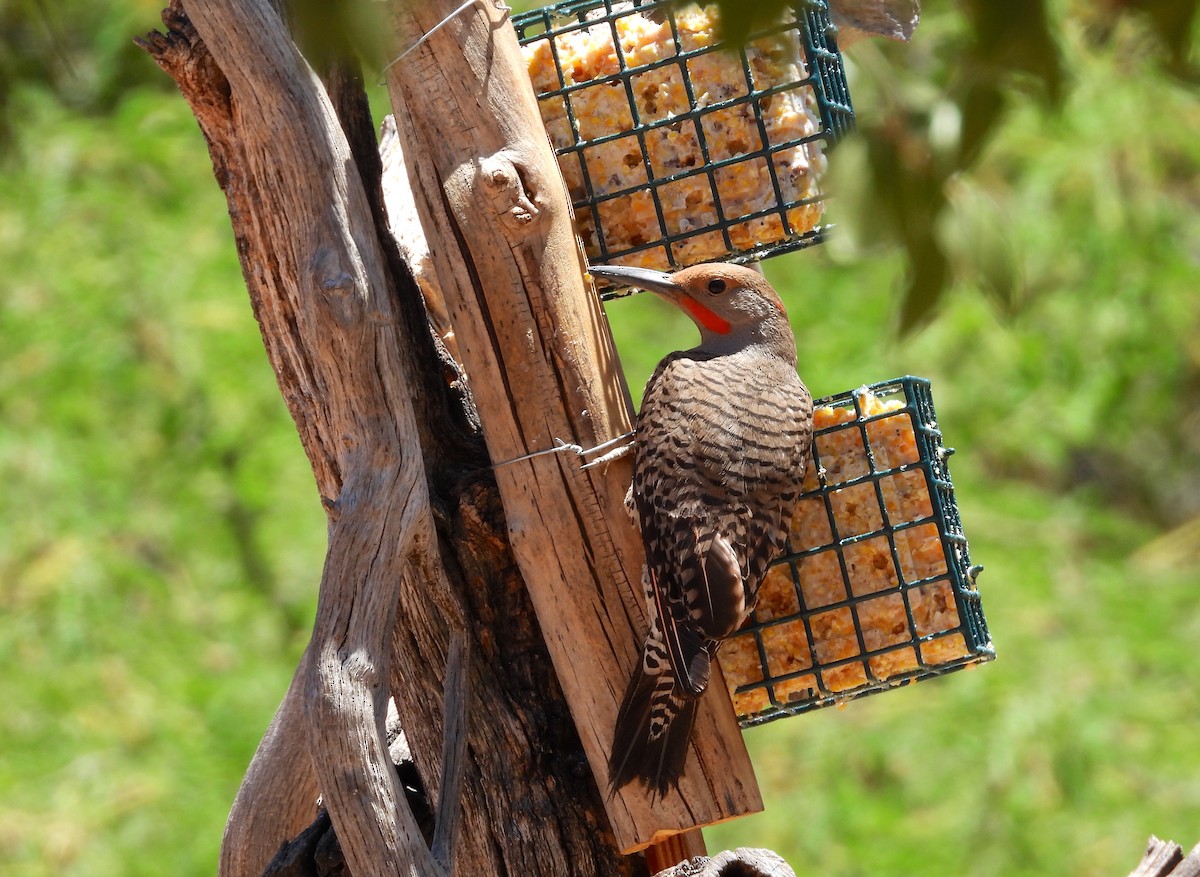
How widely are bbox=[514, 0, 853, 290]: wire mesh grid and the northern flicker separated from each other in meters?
0.17

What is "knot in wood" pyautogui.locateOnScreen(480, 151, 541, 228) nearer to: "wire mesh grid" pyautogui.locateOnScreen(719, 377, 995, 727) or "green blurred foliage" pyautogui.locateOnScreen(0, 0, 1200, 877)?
"wire mesh grid" pyautogui.locateOnScreen(719, 377, 995, 727)

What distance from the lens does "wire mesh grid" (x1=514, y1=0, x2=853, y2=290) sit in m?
3.66

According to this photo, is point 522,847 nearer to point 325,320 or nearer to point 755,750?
point 325,320

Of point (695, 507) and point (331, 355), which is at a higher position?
point (331, 355)

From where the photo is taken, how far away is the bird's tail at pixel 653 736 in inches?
130

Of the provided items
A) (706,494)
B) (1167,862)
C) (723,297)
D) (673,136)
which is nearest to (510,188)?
(673,136)

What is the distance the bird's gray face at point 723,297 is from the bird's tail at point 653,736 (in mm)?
991

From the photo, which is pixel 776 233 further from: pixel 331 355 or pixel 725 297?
pixel 331 355

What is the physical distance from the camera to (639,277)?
3.59 m

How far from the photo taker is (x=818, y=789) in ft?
23.4

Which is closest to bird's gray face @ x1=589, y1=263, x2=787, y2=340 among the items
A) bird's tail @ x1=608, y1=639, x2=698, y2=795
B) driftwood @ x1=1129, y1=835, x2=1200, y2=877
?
bird's tail @ x1=608, y1=639, x2=698, y2=795

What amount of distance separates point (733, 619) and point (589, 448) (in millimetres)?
555

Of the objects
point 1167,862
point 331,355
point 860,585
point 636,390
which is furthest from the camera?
point 636,390

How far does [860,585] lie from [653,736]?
0.78 metres
